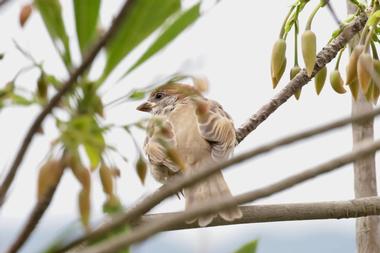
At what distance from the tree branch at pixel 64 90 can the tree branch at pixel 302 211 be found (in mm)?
1596

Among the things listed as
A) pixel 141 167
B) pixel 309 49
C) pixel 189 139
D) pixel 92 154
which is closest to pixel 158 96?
pixel 189 139

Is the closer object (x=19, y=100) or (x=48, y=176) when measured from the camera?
(x=48, y=176)

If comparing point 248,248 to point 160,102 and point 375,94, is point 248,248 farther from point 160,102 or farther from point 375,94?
point 160,102

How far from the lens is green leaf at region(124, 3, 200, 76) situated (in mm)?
1031

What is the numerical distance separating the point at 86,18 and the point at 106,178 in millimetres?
279

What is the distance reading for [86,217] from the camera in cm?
95

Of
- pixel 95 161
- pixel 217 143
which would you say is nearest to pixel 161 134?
pixel 95 161

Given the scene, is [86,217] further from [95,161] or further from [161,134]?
[161,134]

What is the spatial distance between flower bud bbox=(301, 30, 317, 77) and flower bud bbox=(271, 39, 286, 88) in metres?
0.10

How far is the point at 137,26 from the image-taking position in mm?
912

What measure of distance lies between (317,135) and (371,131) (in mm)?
2552

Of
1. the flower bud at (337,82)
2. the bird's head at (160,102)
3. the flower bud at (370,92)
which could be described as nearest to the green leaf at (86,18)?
the flower bud at (370,92)

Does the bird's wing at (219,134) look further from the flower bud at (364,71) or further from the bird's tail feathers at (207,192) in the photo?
the flower bud at (364,71)

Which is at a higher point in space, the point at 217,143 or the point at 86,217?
the point at 217,143
